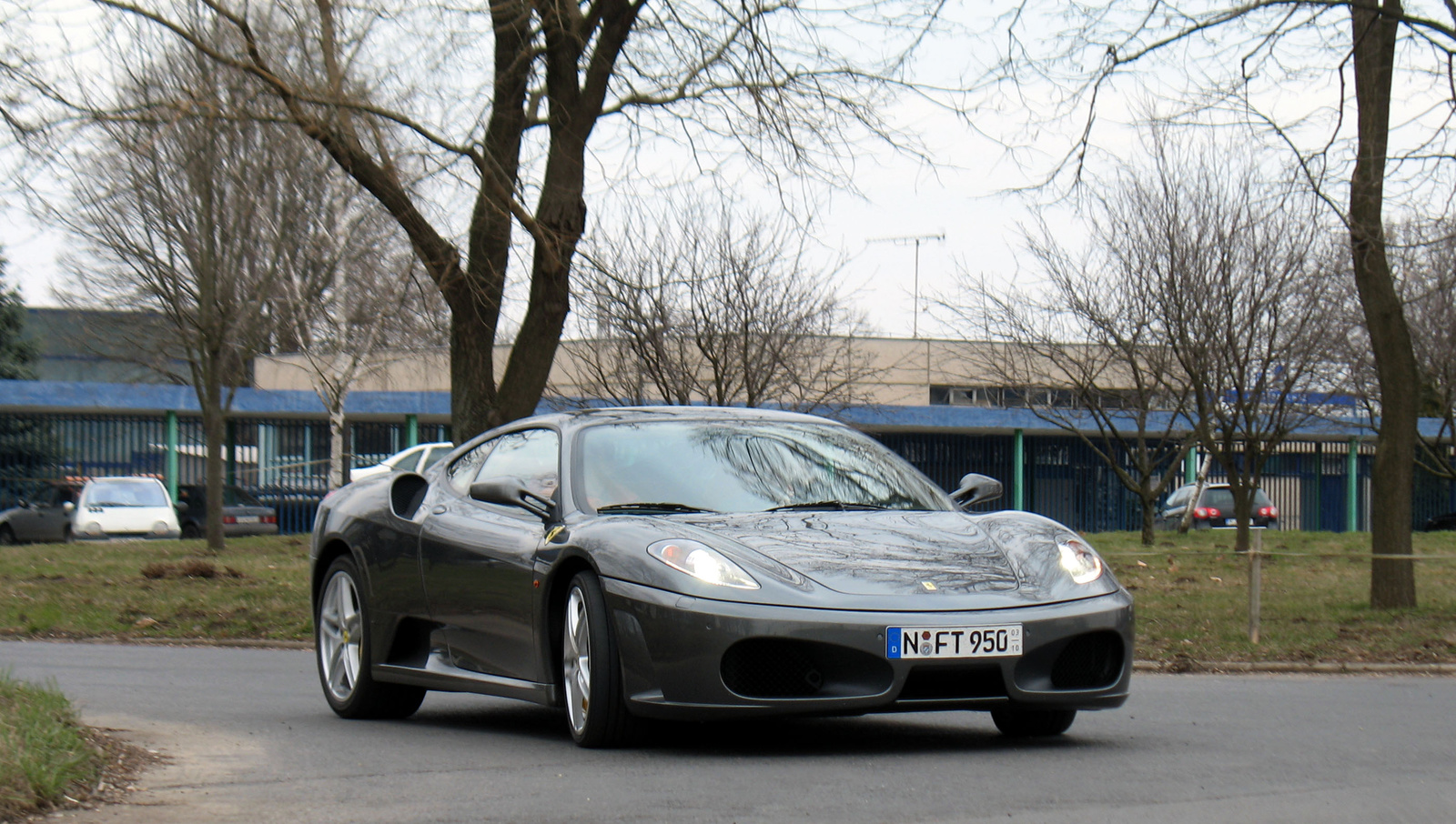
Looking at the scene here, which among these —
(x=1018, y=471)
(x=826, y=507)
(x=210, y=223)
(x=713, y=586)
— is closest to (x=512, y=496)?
(x=713, y=586)

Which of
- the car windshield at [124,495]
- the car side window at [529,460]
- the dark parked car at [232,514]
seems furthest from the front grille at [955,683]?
the car windshield at [124,495]

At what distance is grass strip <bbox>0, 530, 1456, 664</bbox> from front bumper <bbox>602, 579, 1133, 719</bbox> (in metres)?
5.83

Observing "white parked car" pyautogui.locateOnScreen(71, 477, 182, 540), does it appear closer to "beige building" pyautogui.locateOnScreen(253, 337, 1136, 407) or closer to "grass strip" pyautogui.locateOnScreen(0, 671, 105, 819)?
"beige building" pyautogui.locateOnScreen(253, 337, 1136, 407)

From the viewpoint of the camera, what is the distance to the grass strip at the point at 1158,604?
12.2 meters

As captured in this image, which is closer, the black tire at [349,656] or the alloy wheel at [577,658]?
the alloy wheel at [577,658]

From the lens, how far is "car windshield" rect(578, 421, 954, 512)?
6.72m

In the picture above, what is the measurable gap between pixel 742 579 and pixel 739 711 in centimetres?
46

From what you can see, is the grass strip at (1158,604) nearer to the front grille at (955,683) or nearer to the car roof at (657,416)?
the car roof at (657,416)

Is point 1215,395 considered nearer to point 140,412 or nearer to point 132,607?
point 132,607

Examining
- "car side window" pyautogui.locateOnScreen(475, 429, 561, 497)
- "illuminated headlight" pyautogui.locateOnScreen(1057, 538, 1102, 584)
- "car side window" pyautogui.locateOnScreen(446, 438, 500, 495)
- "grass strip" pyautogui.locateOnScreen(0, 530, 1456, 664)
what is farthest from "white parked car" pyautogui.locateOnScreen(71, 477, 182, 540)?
"illuminated headlight" pyautogui.locateOnScreen(1057, 538, 1102, 584)

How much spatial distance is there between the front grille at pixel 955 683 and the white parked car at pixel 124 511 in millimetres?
29470

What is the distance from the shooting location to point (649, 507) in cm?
662

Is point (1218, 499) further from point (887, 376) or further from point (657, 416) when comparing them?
point (657, 416)

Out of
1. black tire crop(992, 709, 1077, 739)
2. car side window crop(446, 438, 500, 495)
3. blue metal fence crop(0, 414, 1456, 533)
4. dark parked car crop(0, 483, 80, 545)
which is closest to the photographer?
black tire crop(992, 709, 1077, 739)
